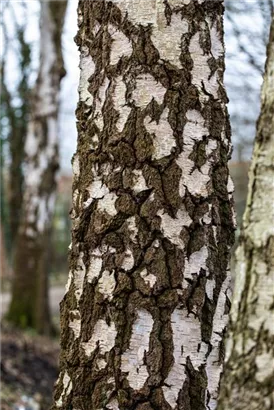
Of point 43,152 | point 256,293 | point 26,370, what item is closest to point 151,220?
point 256,293

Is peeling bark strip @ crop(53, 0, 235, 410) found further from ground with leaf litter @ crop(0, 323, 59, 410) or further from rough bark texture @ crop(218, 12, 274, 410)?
ground with leaf litter @ crop(0, 323, 59, 410)

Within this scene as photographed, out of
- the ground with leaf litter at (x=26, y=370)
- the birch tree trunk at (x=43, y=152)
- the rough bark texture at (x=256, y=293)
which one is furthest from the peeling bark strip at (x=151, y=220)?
the birch tree trunk at (x=43, y=152)

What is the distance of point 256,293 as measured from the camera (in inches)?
65.4

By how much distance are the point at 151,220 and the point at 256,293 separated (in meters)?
0.73

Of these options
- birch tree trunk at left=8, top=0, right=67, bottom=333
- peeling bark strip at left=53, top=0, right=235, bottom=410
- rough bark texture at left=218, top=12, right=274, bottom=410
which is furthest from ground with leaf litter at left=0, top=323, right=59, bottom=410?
rough bark texture at left=218, top=12, right=274, bottom=410

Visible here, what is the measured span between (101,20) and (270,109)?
3.35 ft

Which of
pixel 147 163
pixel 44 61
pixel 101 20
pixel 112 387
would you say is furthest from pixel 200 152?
pixel 44 61

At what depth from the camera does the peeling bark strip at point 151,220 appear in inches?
91.3

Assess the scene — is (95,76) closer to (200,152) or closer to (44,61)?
(200,152)

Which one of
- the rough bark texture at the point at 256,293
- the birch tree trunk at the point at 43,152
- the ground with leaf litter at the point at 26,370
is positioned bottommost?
the ground with leaf litter at the point at 26,370

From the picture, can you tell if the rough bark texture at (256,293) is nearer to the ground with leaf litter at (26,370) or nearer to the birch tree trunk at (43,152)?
the ground with leaf litter at (26,370)

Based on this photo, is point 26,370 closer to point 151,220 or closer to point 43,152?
point 43,152

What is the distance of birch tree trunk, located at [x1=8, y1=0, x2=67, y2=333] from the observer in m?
11.2

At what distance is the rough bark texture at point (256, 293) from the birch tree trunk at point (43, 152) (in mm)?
9455
